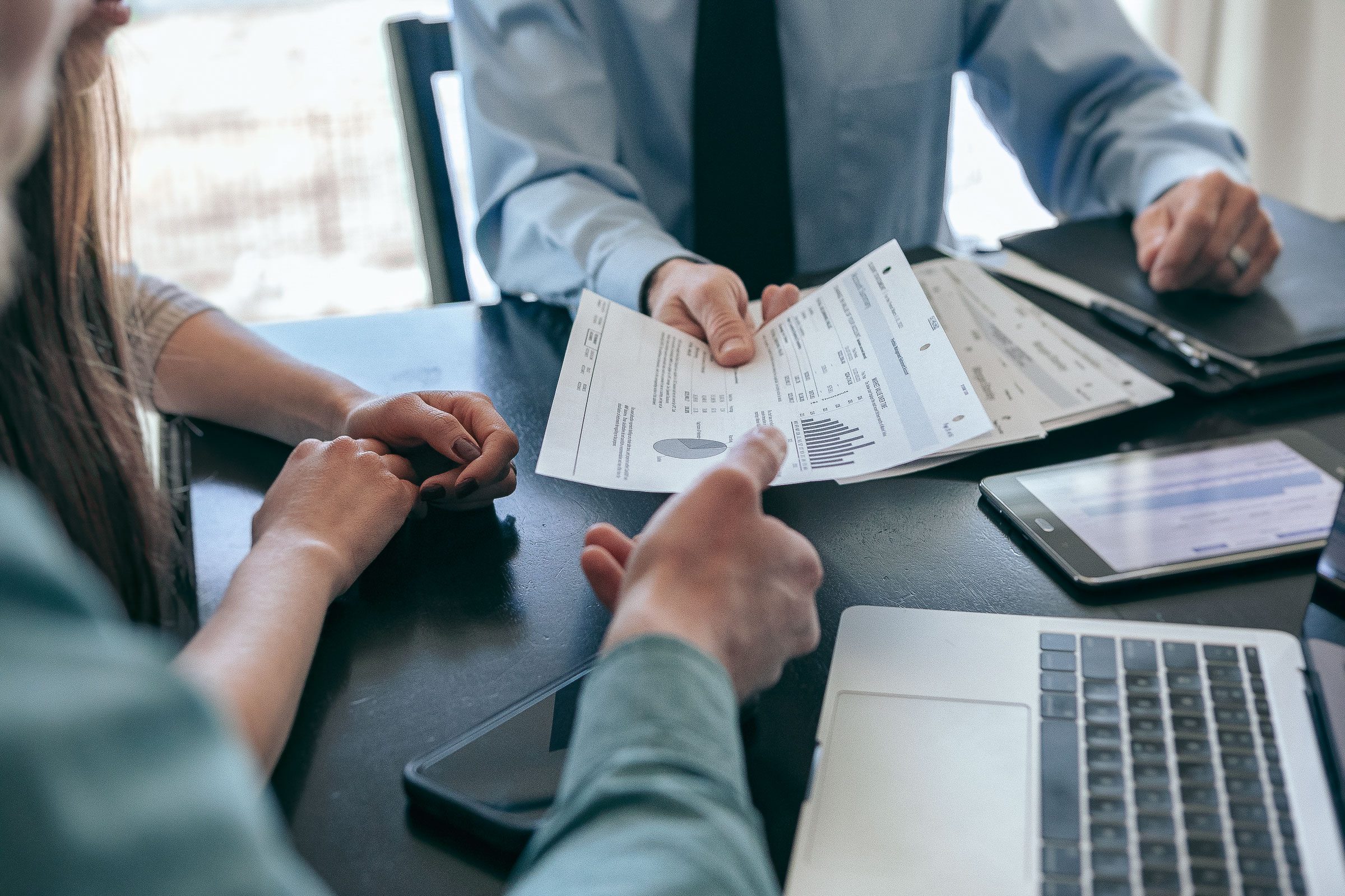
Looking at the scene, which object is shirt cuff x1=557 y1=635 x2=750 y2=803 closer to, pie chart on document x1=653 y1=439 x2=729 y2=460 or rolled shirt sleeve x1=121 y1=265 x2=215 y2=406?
pie chart on document x1=653 y1=439 x2=729 y2=460

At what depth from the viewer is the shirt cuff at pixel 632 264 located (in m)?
0.96

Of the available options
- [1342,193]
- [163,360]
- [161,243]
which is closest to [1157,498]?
[163,360]

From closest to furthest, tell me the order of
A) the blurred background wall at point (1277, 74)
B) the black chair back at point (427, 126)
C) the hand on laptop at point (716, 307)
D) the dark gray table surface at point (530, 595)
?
the dark gray table surface at point (530, 595) < the hand on laptop at point (716, 307) < the black chair back at point (427, 126) < the blurred background wall at point (1277, 74)

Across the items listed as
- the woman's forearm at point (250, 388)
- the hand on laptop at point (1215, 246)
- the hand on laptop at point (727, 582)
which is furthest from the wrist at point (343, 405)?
the hand on laptop at point (1215, 246)

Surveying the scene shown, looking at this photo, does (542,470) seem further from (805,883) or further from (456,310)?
(456,310)

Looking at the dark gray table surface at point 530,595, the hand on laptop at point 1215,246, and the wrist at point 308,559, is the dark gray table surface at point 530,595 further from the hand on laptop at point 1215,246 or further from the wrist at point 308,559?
the hand on laptop at point 1215,246

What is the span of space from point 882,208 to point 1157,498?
79 cm

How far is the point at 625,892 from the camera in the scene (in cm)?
34

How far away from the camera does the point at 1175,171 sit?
112cm

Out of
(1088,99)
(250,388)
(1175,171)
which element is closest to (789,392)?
(250,388)

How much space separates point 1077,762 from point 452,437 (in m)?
0.44

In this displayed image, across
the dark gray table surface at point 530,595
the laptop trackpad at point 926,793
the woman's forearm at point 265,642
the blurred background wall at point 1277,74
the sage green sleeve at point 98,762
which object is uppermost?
the sage green sleeve at point 98,762

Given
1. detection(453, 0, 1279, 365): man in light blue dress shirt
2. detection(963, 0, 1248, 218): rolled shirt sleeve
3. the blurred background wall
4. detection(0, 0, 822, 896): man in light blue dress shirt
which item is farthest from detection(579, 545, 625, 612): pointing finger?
the blurred background wall

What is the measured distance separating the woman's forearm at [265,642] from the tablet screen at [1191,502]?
46 cm
